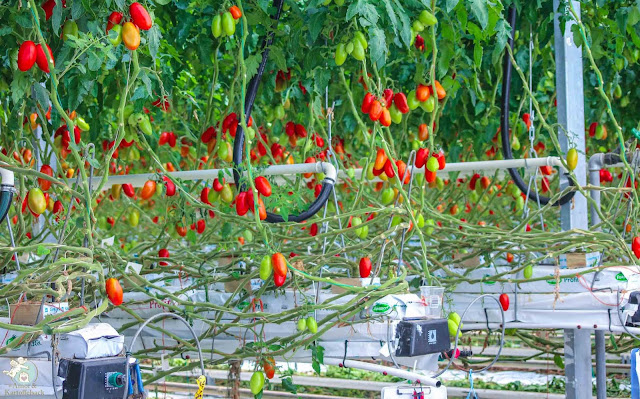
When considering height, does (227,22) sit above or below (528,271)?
above

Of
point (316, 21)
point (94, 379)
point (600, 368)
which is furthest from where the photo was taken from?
point (600, 368)

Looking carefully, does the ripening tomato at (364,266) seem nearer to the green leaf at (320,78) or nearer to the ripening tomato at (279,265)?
the ripening tomato at (279,265)

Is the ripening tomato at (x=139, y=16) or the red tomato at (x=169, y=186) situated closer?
the ripening tomato at (x=139, y=16)

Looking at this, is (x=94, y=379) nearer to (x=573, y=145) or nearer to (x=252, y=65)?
(x=252, y=65)

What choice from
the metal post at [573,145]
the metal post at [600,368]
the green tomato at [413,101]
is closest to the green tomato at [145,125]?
the green tomato at [413,101]

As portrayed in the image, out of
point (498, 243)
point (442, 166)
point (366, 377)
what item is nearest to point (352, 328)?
point (442, 166)

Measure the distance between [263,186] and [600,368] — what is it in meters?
1.91

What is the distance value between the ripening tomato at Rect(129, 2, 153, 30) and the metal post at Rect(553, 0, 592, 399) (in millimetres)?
1879

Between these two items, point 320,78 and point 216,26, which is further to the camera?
point 320,78

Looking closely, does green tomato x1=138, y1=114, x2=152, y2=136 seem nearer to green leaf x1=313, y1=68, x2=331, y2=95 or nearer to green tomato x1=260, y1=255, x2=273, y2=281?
green leaf x1=313, y1=68, x2=331, y2=95

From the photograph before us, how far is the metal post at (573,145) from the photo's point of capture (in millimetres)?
3660

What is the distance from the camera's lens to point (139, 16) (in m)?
2.55

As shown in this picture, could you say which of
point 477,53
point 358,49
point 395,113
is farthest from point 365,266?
point 477,53

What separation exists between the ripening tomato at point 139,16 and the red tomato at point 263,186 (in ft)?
2.37
